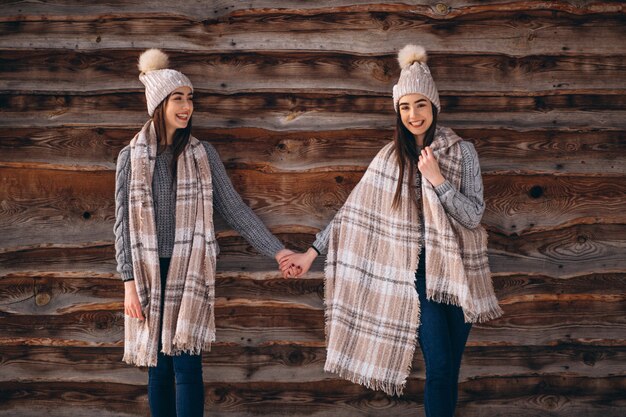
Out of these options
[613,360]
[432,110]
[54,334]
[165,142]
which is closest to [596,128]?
[432,110]

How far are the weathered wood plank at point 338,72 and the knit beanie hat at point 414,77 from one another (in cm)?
46

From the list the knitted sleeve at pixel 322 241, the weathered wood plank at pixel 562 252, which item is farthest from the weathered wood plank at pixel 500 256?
the knitted sleeve at pixel 322 241

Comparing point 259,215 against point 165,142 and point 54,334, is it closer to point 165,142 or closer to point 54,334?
point 165,142

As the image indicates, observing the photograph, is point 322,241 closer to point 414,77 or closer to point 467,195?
point 467,195

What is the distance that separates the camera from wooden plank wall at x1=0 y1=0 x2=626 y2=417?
3977mm

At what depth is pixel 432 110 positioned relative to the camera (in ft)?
11.5

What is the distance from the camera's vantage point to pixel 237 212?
3.71 metres

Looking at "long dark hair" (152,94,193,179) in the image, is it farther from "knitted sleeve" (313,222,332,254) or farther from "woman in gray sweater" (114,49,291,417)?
"knitted sleeve" (313,222,332,254)

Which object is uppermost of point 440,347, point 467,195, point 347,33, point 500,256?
point 347,33

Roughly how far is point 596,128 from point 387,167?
1361 millimetres

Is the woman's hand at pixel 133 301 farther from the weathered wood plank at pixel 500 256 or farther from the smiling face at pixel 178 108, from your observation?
the smiling face at pixel 178 108

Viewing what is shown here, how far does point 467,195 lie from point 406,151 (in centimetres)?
38

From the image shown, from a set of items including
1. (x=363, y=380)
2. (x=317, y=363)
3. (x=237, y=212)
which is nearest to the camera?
(x=363, y=380)

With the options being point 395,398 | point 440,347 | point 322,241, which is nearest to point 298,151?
point 322,241
